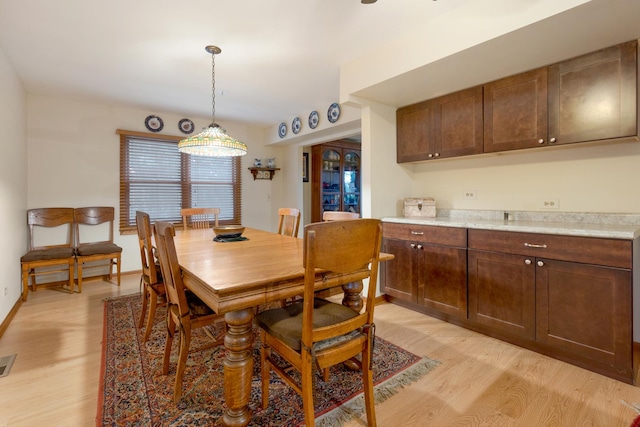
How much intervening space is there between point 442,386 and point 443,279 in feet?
3.28

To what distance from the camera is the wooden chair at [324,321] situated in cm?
120

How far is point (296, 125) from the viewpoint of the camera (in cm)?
474

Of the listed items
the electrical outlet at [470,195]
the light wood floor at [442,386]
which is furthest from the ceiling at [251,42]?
the light wood floor at [442,386]

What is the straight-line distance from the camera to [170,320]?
1.78 m

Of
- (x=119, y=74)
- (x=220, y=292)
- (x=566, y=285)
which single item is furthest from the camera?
(x=119, y=74)

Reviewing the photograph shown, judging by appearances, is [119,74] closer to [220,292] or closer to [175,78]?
[175,78]

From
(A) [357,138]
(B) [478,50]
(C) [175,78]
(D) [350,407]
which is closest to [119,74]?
(C) [175,78]

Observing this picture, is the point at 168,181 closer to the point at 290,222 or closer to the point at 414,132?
the point at 290,222

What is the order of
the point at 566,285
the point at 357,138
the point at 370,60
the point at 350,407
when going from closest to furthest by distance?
the point at 350,407, the point at 566,285, the point at 370,60, the point at 357,138

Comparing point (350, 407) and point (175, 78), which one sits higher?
point (175, 78)

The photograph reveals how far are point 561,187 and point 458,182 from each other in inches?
33.8

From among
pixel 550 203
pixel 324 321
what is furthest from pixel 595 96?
pixel 324 321

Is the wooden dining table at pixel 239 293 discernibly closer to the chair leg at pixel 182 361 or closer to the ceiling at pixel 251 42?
the chair leg at pixel 182 361

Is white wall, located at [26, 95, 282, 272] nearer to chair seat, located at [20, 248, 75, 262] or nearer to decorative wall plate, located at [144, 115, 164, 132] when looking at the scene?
decorative wall plate, located at [144, 115, 164, 132]
